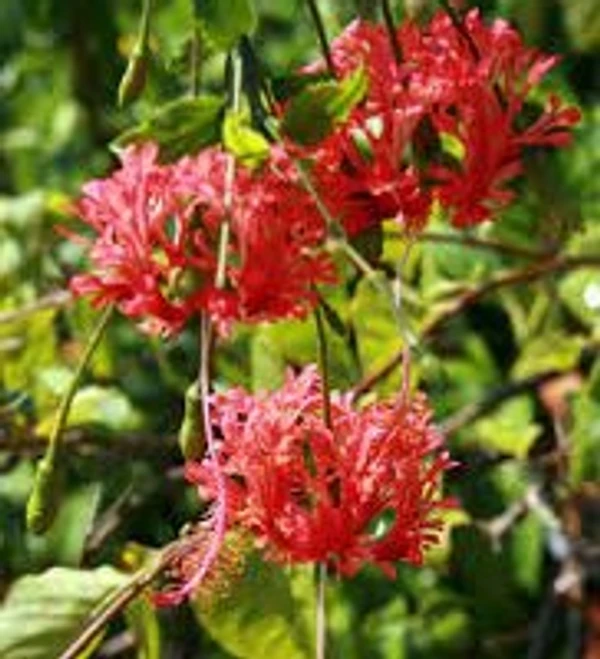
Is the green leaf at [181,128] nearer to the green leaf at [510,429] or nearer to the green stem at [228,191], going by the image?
the green stem at [228,191]

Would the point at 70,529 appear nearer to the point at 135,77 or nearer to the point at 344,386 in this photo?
the point at 344,386

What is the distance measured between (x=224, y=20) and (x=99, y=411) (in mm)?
841


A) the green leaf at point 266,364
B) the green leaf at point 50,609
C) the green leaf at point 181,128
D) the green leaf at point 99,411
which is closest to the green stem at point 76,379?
the green leaf at point 181,128

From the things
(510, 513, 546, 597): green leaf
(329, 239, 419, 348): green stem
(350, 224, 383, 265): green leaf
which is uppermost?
(510, 513, 546, 597): green leaf

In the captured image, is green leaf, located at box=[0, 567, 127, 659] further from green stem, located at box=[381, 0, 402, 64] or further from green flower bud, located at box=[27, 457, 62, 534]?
green stem, located at box=[381, 0, 402, 64]

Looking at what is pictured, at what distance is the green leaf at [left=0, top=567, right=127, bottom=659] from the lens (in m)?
1.42

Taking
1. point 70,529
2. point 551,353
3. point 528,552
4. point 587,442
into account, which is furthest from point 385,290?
point 528,552

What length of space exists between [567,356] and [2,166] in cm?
124

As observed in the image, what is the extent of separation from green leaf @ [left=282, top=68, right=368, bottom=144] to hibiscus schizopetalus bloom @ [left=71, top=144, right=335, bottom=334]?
0.09ft

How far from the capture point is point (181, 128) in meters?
1.23

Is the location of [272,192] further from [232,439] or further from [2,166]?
[2,166]

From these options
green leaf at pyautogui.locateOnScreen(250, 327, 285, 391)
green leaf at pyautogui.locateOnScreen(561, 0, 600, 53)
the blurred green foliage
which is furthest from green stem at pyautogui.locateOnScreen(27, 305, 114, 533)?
green leaf at pyautogui.locateOnScreen(561, 0, 600, 53)

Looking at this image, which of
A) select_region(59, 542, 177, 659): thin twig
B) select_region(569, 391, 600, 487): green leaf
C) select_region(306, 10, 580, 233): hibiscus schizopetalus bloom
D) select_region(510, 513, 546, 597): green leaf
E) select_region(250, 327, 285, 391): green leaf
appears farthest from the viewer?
select_region(510, 513, 546, 597): green leaf

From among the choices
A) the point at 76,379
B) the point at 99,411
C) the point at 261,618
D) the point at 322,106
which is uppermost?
the point at 99,411
